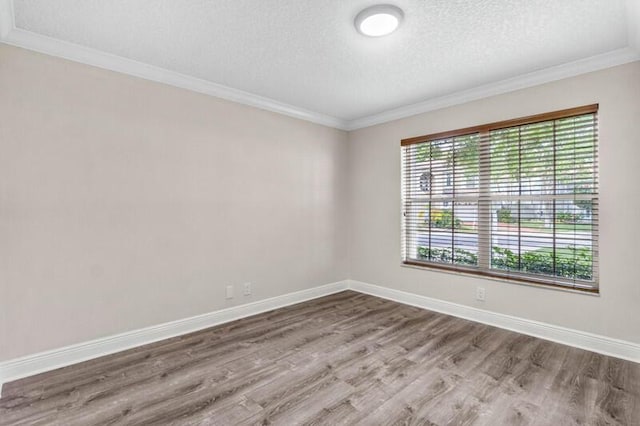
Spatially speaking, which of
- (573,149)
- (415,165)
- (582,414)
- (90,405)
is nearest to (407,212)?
(415,165)

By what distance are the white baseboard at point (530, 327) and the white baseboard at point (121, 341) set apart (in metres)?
1.52

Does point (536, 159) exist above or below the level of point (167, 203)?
above

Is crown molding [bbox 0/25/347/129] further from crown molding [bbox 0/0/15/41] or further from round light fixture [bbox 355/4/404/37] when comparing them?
round light fixture [bbox 355/4/404/37]

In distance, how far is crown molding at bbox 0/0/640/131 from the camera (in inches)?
87.4

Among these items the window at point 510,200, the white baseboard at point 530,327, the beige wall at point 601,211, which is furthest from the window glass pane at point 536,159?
the white baseboard at point 530,327

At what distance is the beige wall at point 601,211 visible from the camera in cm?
254

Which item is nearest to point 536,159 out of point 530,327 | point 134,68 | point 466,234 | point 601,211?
point 601,211

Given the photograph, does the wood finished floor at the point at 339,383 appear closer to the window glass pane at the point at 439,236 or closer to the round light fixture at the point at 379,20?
the window glass pane at the point at 439,236

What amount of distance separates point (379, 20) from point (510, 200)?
2198mm

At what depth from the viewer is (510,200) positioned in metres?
3.19

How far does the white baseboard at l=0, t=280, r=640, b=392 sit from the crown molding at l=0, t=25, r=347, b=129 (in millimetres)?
2253

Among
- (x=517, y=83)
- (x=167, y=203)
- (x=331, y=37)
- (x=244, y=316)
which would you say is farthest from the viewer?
(x=244, y=316)

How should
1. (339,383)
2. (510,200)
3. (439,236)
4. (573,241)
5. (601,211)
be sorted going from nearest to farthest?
(339,383)
(601,211)
(573,241)
(510,200)
(439,236)

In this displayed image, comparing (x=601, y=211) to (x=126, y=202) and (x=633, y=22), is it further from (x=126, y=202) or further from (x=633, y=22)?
(x=126, y=202)
